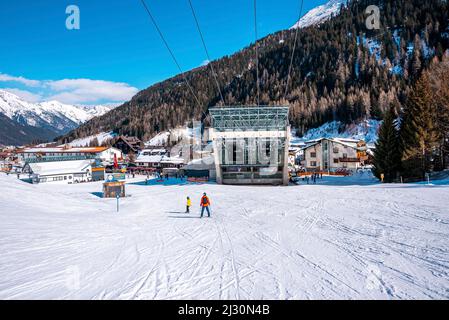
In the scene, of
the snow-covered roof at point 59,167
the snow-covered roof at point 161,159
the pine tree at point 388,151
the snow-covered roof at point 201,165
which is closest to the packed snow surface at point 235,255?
the pine tree at point 388,151

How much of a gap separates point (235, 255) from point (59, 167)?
49.0 metres

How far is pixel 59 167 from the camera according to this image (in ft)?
157

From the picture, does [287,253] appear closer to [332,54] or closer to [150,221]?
[150,221]

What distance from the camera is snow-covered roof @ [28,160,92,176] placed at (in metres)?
45.6

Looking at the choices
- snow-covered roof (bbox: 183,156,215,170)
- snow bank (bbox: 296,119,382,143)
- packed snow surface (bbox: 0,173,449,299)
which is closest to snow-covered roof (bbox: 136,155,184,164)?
snow-covered roof (bbox: 183,156,215,170)

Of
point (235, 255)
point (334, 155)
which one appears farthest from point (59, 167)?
point (334, 155)

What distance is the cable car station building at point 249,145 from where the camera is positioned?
3859 cm

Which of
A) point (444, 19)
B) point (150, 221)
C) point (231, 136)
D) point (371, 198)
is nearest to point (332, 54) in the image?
point (444, 19)

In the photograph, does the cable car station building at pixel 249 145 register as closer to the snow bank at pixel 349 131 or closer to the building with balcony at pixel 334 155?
the building with balcony at pixel 334 155

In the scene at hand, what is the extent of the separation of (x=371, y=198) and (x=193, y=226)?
11825 mm

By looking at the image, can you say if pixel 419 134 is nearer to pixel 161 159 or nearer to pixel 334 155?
pixel 334 155

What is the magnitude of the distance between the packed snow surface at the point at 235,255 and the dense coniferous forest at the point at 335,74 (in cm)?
7185

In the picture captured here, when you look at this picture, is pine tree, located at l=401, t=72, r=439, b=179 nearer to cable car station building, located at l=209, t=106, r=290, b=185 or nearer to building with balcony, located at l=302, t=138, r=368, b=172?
cable car station building, located at l=209, t=106, r=290, b=185

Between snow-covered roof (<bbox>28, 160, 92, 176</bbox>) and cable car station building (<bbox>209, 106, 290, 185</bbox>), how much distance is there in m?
26.2
